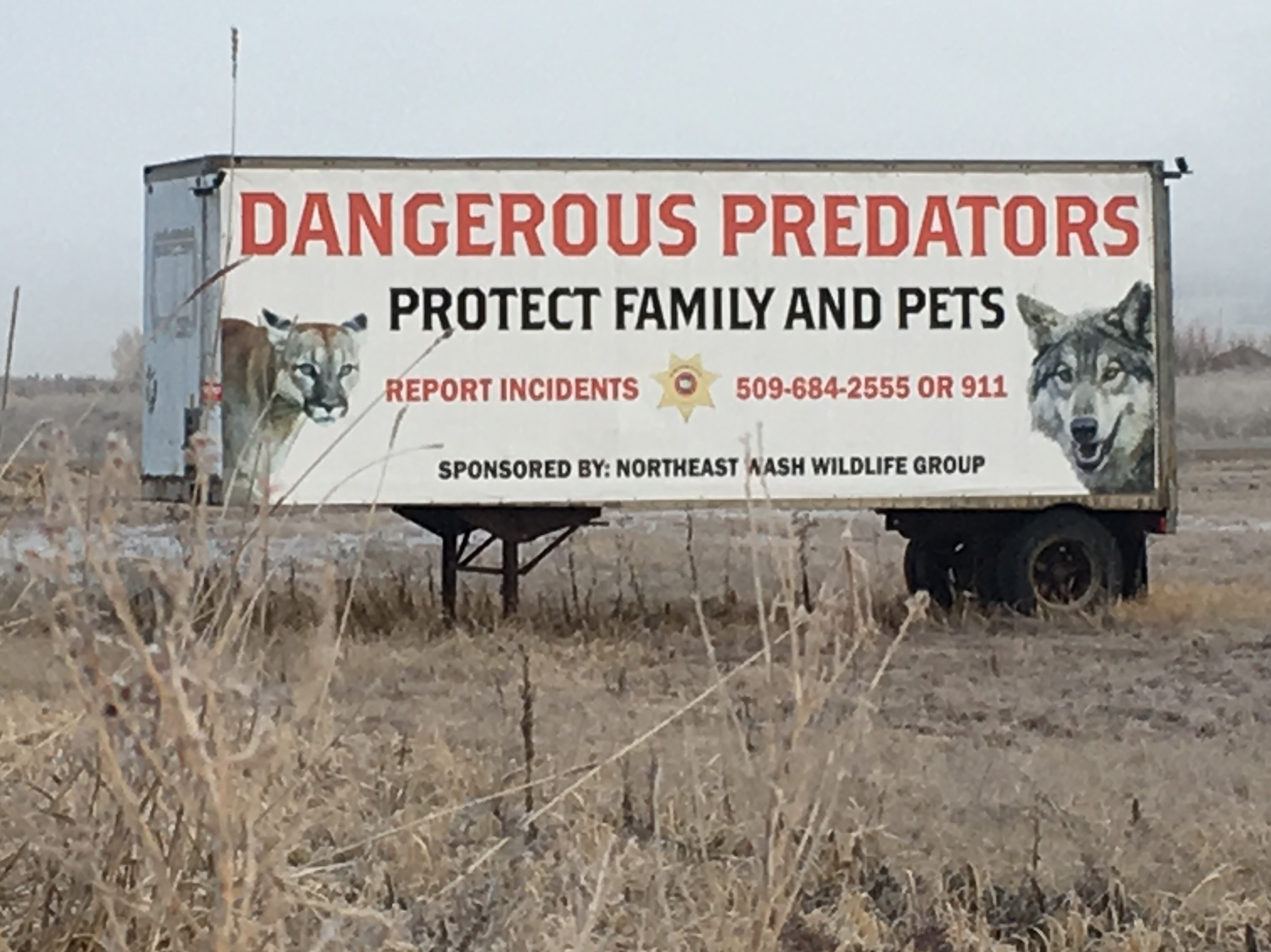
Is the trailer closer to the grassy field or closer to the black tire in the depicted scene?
the black tire

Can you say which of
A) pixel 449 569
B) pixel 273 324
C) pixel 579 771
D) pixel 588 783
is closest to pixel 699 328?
pixel 449 569

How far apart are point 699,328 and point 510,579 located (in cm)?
225

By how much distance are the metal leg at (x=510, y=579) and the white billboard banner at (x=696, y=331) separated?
1.50 feet

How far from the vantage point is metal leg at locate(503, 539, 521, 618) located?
14.2 meters

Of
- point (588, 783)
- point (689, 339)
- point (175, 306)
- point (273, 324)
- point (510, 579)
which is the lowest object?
point (588, 783)

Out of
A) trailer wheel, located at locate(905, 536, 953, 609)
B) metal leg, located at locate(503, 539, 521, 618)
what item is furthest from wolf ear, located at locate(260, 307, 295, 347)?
trailer wheel, located at locate(905, 536, 953, 609)

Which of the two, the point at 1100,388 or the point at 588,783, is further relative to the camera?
the point at 1100,388

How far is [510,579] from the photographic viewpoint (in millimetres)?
14312

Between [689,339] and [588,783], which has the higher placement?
[689,339]

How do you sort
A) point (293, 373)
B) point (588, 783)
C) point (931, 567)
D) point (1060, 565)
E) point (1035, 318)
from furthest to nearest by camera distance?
point (931, 567) → point (1060, 565) → point (1035, 318) → point (293, 373) → point (588, 783)

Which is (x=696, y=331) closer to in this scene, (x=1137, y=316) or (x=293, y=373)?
(x=293, y=373)

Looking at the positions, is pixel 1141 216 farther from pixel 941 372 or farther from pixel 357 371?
pixel 357 371

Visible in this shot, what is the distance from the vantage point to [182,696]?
2.63 metres

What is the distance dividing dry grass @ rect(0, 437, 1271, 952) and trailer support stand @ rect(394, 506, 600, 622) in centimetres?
170
